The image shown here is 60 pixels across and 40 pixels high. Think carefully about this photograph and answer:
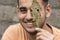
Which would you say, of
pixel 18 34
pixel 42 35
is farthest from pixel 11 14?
pixel 42 35

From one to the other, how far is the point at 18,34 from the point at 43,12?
0.36 metres

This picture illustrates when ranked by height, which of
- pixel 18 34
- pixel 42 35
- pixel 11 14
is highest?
pixel 42 35

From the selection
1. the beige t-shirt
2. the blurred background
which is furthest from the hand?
the blurred background

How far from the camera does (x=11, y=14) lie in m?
3.22

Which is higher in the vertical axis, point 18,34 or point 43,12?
point 43,12

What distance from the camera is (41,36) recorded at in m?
1.39

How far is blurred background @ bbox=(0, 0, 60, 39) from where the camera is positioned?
3162 mm

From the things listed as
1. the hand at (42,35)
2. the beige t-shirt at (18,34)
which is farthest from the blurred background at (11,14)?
the hand at (42,35)

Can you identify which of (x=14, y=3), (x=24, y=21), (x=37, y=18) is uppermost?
(x=37, y=18)

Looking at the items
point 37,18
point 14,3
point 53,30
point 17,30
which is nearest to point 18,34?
point 17,30

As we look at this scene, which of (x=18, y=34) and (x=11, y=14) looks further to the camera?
(x=11, y=14)

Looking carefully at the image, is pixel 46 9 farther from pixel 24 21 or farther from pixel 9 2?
pixel 9 2

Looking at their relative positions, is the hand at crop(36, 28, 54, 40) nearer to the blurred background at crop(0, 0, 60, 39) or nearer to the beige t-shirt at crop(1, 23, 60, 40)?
the beige t-shirt at crop(1, 23, 60, 40)

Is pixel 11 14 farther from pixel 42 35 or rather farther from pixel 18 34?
pixel 42 35
